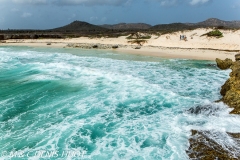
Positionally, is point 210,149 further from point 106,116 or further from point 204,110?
point 106,116

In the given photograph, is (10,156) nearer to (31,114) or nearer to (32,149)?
(32,149)

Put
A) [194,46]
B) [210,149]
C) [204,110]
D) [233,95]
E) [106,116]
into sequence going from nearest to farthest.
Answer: [210,149] → [204,110] → [106,116] → [233,95] → [194,46]

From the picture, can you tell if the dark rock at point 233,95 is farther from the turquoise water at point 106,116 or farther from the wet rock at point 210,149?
the wet rock at point 210,149

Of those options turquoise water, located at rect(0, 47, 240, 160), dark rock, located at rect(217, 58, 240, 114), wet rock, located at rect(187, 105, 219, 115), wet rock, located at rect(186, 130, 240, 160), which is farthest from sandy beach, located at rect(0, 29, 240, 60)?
wet rock, located at rect(186, 130, 240, 160)

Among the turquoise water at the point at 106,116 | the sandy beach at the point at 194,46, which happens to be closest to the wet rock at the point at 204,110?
the turquoise water at the point at 106,116

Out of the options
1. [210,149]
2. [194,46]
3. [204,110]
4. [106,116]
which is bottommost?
[106,116]

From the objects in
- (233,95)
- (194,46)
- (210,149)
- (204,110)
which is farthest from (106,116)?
(194,46)
